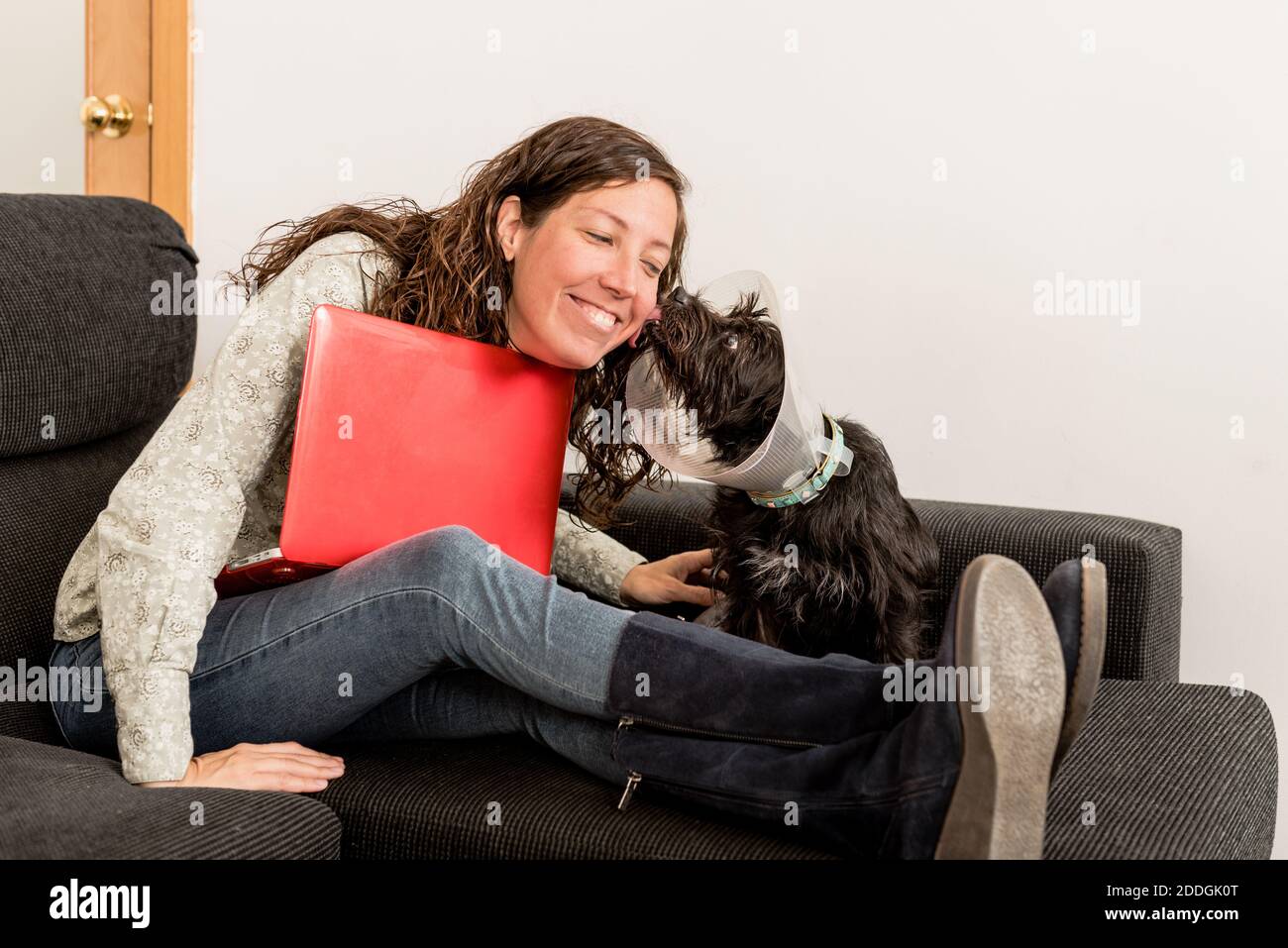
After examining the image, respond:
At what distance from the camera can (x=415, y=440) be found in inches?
59.7

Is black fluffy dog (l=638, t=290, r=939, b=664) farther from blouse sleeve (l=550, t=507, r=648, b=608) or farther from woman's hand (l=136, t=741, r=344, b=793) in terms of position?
woman's hand (l=136, t=741, r=344, b=793)

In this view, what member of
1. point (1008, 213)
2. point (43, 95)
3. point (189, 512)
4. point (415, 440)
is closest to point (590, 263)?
point (415, 440)

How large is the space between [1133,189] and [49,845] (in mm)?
1941

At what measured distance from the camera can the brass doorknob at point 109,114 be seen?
2.79 m

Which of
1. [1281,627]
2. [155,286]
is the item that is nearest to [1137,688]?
[1281,627]

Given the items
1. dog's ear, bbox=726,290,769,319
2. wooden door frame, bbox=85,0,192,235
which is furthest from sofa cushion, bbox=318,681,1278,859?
wooden door frame, bbox=85,0,192,235

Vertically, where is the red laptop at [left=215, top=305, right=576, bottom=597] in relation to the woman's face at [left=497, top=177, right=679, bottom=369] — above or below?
below

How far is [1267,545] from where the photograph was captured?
6.83 feet

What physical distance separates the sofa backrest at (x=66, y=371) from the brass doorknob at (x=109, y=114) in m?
1.03

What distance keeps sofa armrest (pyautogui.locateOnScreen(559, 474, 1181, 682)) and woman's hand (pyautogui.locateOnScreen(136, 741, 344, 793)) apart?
0.62 metres

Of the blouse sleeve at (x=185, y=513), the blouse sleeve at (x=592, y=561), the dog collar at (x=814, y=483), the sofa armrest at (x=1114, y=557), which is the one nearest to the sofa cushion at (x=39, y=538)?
the blouse sleeve at (x=185, y=513)

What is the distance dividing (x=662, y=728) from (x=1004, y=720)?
1.26 feet

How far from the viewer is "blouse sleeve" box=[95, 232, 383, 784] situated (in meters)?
1.28
